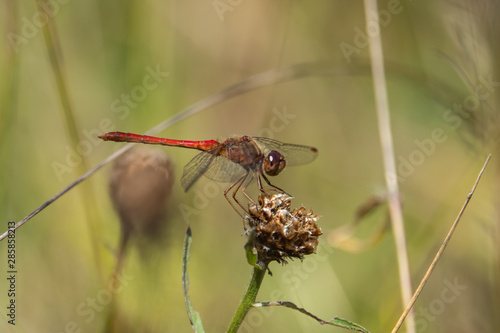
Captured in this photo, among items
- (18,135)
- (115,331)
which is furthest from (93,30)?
(115,331)

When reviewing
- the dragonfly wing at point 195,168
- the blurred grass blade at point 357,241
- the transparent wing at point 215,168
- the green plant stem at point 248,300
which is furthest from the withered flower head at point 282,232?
the blurred grass blade at point 357,241

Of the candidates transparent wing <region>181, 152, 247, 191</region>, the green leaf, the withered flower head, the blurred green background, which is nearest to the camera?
the green leaf

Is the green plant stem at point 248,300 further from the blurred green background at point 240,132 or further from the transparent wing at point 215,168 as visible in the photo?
the transparent wing at point 215,168

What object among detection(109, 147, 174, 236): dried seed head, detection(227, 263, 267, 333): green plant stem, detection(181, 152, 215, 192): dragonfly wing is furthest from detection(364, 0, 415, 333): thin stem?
detection(109, 147, 174, 236): dried seed head

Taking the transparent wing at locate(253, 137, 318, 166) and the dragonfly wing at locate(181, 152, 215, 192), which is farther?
the transparent wing at locate(253, 137, 318, 166)

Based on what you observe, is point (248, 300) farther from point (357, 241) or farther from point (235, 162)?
point (357, 241)

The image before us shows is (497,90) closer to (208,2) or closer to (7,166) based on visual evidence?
(208,2)

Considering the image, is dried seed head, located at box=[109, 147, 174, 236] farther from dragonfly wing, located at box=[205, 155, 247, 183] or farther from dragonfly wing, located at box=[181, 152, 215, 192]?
dragonfly wing, located at box=[205, 155, 247, 183]
